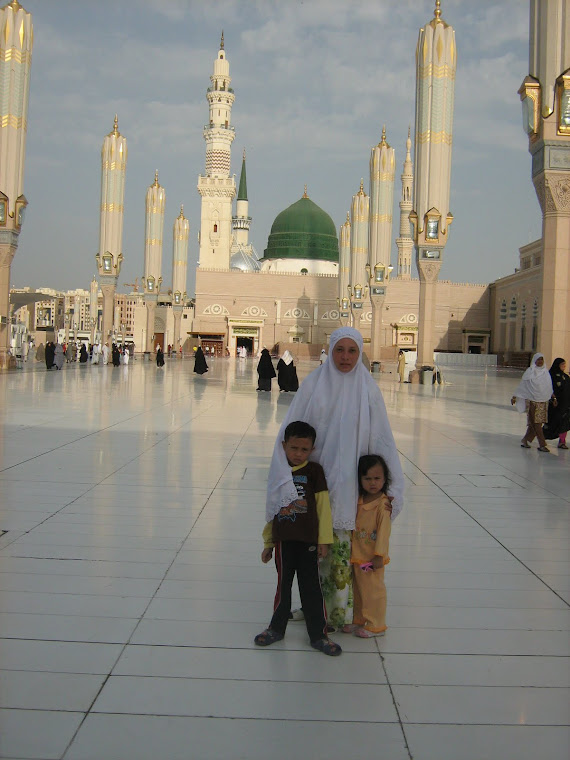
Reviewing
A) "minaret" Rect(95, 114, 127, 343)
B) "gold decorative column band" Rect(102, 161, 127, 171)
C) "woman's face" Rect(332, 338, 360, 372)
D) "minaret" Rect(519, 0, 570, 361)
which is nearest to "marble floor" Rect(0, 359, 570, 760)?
"woman's face" Rect(332, 338, 360, 372)

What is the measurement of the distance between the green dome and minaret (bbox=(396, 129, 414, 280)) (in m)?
11.6

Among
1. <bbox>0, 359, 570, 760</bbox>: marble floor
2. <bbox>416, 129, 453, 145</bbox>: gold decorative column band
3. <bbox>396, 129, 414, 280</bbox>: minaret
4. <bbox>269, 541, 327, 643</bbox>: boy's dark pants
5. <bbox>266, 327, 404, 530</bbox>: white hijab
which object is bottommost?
<bbox>0, 359, 570, 760</bbox>: marble floor

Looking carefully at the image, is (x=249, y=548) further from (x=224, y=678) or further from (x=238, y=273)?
(x=238, y=273)

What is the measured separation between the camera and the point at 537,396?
8.02m

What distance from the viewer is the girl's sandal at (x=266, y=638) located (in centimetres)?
271

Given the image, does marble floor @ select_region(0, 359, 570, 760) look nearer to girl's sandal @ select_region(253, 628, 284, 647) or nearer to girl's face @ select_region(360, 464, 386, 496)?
girl's sandal @ select_region(253, 628, 284, 647)

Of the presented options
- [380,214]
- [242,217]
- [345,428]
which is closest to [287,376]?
[345,428]

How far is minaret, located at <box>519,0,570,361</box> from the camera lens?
11.1m

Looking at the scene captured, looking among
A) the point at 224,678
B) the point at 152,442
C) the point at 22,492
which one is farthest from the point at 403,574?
the point at 152,442

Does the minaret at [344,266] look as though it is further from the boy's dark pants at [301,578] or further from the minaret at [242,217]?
the boy's dark pants at [301,578]

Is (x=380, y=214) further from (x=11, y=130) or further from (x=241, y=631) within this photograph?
(x=241, y=631)

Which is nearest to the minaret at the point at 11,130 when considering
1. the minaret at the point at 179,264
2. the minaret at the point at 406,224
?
the minaret at the point at 179,264

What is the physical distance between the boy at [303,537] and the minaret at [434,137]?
726 inches

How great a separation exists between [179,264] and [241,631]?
148 feet
